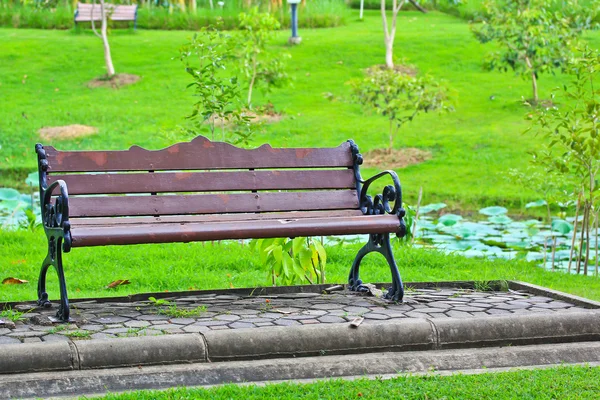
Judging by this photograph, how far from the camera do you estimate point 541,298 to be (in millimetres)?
6219

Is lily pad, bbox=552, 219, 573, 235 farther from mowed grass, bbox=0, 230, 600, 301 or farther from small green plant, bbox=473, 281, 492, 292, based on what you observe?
small green plant, bbox=473, 281, 492, 292

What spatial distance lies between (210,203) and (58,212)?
3.65 feet

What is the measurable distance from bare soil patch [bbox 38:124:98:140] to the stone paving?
1460 centimetres

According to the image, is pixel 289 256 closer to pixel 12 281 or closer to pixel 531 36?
pixel 12 281

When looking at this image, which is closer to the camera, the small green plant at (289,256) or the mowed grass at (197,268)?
the small green plant at (289,256)

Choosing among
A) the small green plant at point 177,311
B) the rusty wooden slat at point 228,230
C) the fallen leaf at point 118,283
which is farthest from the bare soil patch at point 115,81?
the rusty wooden slat at point 228,230

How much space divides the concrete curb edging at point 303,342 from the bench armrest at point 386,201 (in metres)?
0.99

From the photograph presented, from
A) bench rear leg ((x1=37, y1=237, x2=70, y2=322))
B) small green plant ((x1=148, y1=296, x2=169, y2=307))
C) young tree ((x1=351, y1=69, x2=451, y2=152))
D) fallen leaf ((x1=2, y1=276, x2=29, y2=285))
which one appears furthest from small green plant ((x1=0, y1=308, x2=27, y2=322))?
young tree ((x1=351, y1=69, x2=451, y2=152))

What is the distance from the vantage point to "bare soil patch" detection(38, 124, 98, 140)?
65.6 feet

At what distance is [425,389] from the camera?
4324 millimetres

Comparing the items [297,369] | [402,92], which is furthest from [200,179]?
[402,92]

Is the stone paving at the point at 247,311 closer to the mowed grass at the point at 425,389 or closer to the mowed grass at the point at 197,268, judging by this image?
the mowed grass at the point at 425,389

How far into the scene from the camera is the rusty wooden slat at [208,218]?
19.3 feet

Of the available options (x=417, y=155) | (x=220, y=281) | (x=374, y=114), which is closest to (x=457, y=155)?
(x=417, y=155)
